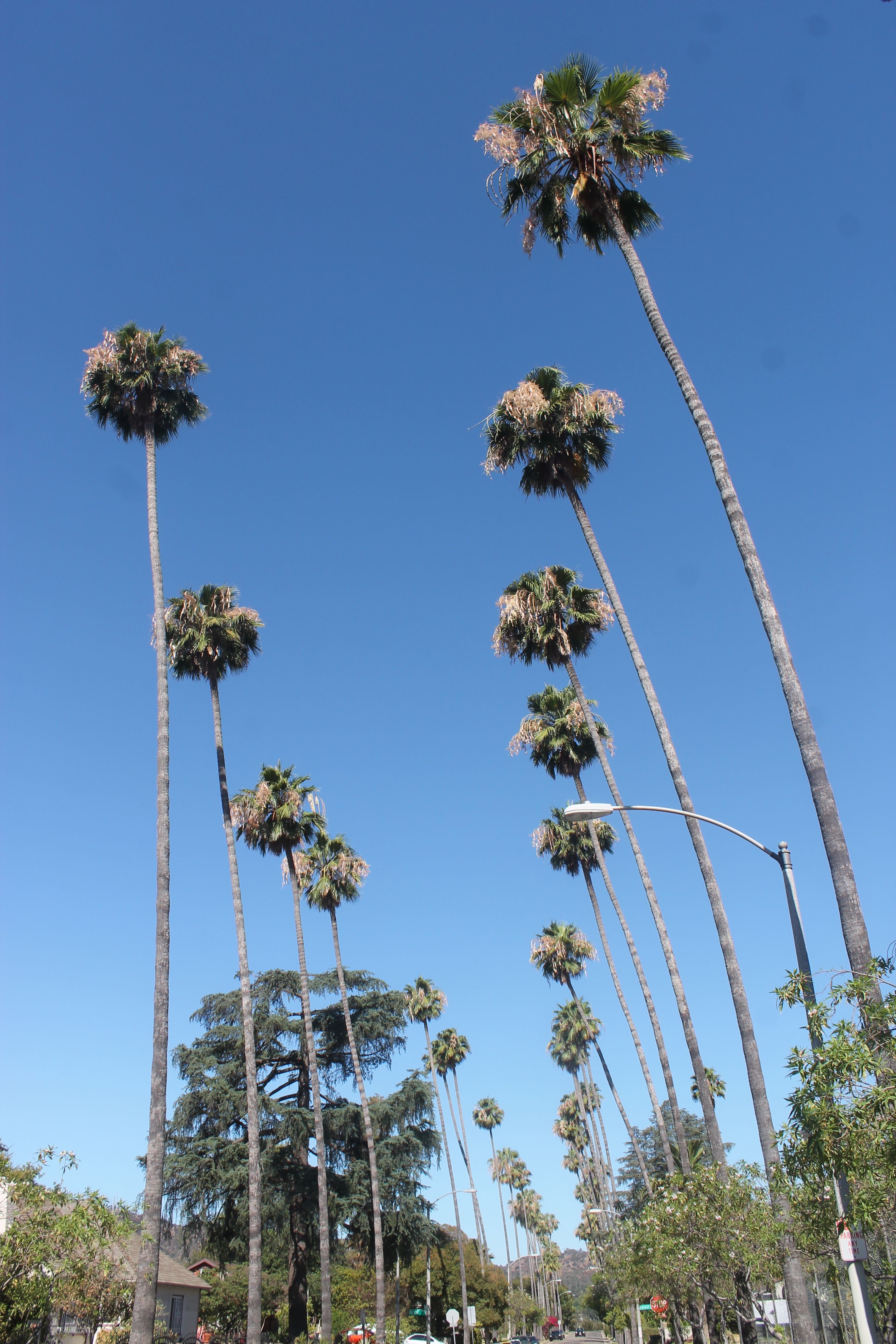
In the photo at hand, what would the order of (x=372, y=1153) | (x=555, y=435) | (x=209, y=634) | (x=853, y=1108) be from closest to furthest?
1. (x=853, y=1108)
2. (x=555, y=435)
3. (x=209, y=634)
4. (x=372, y=1153)

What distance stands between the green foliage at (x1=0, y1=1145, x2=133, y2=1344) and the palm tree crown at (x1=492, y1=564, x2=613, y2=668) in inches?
676

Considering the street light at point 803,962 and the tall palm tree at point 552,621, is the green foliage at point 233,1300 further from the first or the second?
the street light at point 803,962

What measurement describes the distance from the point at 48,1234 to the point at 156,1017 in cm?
432

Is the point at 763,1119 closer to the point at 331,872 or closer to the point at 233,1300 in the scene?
the point at 331,872

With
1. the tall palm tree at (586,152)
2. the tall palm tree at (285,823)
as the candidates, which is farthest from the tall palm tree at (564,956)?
the tall palm tree at (586,152)

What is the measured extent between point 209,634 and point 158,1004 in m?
12.9

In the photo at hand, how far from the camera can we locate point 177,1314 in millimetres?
40844

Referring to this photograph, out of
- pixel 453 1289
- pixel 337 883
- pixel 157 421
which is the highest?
pixel 157 421

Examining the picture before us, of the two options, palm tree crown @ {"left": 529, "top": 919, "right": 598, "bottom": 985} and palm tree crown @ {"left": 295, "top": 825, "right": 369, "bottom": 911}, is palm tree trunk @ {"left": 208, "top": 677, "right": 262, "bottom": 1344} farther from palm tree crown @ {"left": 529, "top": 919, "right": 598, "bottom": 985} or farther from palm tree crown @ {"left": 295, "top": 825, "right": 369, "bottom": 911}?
palm tree crown @ {"left": 529, "top": 919, "right": 598, "bottom": 985}

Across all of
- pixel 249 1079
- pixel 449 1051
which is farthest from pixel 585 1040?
pixel 249 1079

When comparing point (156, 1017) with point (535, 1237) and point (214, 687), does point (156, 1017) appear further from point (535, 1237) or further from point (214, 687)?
point (535, 1237)

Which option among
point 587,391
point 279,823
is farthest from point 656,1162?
point 587,391

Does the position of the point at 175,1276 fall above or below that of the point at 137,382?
below

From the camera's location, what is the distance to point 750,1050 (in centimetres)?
1487
